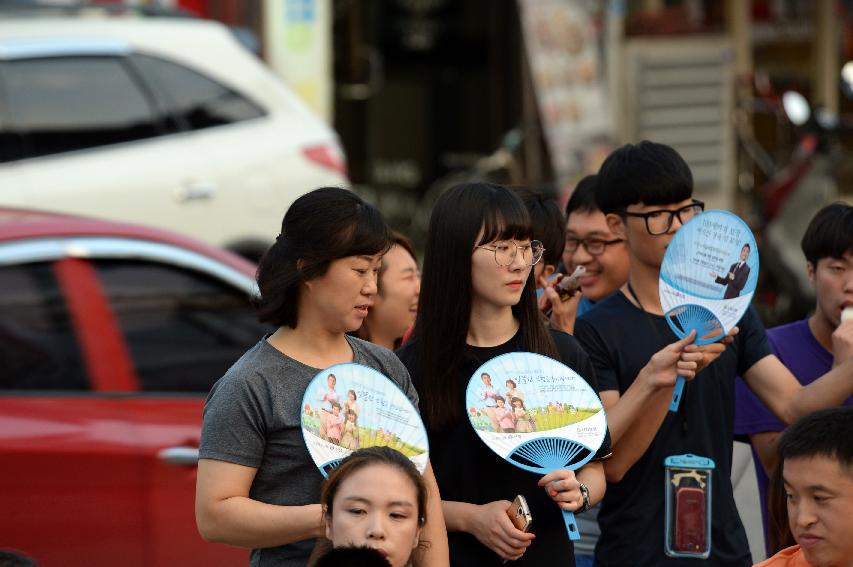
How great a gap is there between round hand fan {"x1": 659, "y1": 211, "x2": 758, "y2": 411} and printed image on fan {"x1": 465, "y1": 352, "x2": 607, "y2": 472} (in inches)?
15.6

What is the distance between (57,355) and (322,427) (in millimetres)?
1791

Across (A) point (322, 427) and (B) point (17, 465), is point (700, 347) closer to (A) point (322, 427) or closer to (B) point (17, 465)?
(A) point (322, 427)

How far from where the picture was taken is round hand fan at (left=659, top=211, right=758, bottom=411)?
3762 millimetres

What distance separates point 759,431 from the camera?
4.22 m

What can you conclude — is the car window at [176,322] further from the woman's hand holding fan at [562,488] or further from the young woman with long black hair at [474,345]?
the woman's hand holding fan at [562,488]

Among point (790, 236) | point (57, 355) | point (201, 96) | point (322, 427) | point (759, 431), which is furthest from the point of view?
point (790, 236)

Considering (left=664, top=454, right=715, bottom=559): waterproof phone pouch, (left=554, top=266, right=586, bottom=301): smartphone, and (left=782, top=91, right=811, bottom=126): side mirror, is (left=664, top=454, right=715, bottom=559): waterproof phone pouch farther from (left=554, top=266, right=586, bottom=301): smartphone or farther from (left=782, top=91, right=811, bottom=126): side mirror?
(left=782, top=91, right=811, bottom=126): side mirror

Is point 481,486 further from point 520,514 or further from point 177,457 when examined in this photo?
point 177,457

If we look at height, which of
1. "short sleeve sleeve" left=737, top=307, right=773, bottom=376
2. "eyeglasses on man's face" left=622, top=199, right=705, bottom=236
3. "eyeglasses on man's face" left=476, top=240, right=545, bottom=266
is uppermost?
"eyeglasses on man's face" left=476, top=240, right=545, bottom=266

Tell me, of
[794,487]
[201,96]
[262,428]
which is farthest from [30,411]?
[201,96]

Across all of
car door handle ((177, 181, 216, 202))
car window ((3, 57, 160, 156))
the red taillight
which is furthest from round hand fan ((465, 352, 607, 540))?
the red taillight

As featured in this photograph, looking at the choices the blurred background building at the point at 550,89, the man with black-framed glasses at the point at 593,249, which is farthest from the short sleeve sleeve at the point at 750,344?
the blurred background building at the point at 550,89

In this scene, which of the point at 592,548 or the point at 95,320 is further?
the point at 95,320

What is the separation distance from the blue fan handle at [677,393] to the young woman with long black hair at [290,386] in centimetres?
75
